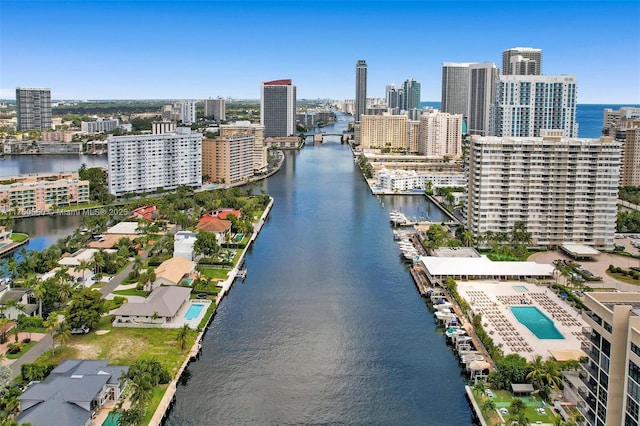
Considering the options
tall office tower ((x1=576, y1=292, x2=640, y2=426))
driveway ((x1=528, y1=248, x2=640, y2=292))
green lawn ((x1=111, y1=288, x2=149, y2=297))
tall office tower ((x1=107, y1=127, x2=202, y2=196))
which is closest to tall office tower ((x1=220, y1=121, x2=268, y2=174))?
tall office tower ((x1=107, y1=127, x2=202, y2=196))

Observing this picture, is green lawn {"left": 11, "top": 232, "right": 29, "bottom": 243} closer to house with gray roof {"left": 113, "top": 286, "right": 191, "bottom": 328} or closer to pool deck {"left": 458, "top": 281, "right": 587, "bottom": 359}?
house with gray roof {"left": 113, "top": 286, "right": 191, "bottom": 328}

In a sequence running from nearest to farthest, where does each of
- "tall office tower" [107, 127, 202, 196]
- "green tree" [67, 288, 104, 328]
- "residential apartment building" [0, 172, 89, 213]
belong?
1. "green tree" [67, 288, 104, 328]
2. "residential apartment building" [0, 172, 89, 213]
3. "tall office tower" [107, 127, 202, 196]

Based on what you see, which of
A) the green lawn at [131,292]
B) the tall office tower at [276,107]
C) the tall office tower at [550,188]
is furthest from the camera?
the tall office tower at [276,107]

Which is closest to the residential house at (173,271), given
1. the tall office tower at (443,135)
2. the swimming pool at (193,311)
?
the swimming pool at (193,311)

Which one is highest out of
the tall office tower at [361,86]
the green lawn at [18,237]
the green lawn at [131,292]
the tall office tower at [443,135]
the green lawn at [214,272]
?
the tall office tower at [361,86]

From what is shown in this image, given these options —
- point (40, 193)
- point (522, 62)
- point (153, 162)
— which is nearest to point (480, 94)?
point (522, 62)

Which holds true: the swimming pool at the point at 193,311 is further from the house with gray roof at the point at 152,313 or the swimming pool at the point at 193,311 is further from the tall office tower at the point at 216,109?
the tall office tower at the point at 216,109

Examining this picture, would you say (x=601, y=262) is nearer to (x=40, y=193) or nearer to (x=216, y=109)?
(x=40, y=193)
